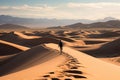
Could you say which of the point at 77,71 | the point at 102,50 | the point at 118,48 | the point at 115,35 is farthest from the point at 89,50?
the point at 115,35

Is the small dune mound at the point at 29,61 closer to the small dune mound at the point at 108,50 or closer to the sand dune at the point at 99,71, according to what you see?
the sand dune at the point at 99,71

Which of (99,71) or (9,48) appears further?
(9,48)

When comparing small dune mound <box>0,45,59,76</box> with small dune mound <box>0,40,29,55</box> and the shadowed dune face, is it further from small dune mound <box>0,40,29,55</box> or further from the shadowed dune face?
the shadowed dune face

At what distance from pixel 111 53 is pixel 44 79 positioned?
26961 millimetres

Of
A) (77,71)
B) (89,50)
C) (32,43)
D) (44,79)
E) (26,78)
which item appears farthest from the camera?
(32,43)

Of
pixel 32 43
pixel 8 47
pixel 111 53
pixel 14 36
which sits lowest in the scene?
pixel 111 53

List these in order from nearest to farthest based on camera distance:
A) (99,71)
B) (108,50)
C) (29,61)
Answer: (99,71) < (29,61) < (108,50)

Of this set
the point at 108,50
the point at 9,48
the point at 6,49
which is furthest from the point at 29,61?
the point at 6,49

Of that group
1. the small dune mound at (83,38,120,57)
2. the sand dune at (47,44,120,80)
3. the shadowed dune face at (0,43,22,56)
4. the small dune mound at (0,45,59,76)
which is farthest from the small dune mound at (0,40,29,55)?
the sand dune at (47,44,120,80)

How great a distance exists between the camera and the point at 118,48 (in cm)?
3447

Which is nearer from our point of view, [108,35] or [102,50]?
[102,50]

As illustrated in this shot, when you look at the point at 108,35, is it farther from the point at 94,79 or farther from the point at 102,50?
the point at 94,79

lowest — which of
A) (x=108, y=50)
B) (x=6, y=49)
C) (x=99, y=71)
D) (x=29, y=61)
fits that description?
(x=99, y=71)

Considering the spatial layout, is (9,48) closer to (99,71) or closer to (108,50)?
(108,50)
